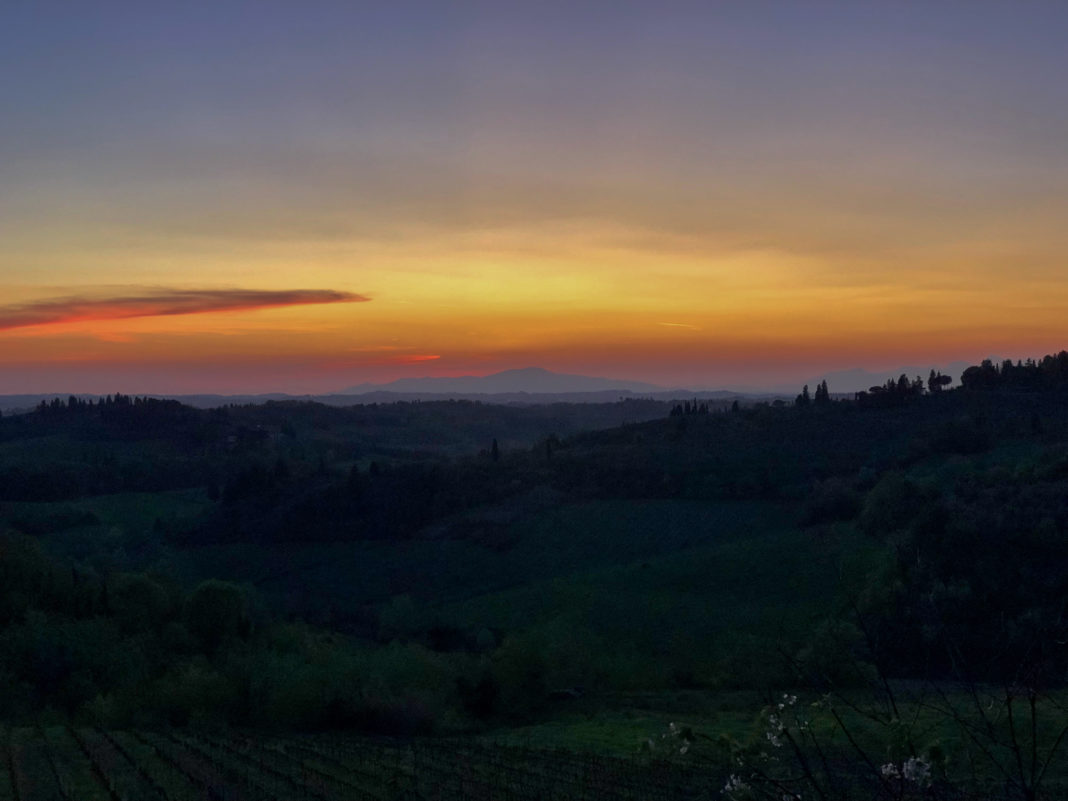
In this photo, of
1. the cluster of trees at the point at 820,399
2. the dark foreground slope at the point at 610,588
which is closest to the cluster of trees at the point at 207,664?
the dark foreground slope at the point at 610,588

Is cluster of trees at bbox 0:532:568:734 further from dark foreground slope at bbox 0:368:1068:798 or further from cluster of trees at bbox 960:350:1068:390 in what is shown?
cluster of trees at bbox 960:350:1068:390

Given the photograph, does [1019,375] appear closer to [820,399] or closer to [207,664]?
[820,399]

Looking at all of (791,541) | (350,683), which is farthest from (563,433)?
(350,683)

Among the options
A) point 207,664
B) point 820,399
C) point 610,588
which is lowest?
point 610,588

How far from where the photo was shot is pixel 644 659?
153 ft

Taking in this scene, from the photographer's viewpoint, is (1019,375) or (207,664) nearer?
(207,664)

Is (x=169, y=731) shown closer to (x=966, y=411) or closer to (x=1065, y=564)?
(x=1065, y=564)

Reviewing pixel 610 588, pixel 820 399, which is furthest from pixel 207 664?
pixel 820 399

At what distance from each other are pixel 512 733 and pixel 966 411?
61137mm

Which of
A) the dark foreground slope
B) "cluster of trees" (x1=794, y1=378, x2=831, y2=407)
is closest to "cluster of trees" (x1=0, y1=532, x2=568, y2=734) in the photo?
the dark foreground slope

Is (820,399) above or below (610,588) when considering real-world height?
above

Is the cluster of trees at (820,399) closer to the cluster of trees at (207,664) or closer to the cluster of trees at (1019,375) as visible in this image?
the cluster of trees at (1019,375)

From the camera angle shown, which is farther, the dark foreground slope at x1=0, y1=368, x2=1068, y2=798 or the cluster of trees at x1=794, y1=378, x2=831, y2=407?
the cluster of trees at x1=794, y1=378, x2=831, y2=407

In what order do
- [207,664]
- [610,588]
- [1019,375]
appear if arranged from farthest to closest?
[1019,375]
[610,588]
[207,664]
